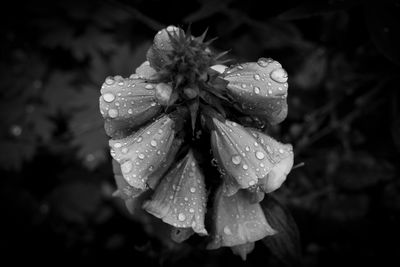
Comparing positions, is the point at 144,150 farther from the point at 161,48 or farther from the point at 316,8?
the point at 316,8

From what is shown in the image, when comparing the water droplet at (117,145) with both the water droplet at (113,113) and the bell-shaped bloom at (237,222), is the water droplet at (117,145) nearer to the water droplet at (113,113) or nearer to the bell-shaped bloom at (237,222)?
the water droplet at (113,113)

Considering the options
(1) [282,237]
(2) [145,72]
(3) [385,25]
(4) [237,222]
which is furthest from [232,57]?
(4) [237,222]

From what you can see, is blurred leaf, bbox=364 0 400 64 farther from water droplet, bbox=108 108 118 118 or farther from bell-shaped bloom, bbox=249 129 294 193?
water droplet, bbox=108 108 118 118

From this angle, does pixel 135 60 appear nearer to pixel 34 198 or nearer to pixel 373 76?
pixel 34 198

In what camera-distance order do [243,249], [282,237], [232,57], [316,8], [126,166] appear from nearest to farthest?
[126,166], [243,249], [282,237], [316,8], [232,57]

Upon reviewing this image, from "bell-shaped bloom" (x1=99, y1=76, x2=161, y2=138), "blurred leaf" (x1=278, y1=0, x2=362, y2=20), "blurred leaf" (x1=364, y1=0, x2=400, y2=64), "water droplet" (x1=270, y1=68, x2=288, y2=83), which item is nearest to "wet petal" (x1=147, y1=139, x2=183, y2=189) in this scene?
"bell-shaped bloom" (x1=99, y1=76, x2=161, y2=138)
